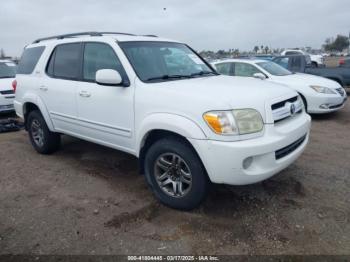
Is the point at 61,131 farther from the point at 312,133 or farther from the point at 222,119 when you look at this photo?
the point at 312,133

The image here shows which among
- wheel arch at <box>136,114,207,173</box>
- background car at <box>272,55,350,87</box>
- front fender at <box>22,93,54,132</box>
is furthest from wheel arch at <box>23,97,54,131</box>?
background car at <box>272,55,350,87</box>

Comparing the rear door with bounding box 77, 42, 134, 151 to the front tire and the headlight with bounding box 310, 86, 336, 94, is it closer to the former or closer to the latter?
the front tire

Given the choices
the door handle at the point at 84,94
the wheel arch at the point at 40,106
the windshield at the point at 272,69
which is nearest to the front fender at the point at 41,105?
the wheel arch at the point at 40,106

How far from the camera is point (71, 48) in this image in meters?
4.59

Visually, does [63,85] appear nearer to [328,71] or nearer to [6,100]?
[6,100]

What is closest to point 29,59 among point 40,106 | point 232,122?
point 40,106

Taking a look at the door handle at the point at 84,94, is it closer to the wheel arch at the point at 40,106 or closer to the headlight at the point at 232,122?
the wheel arch at the point at 40,106

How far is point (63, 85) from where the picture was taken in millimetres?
4531

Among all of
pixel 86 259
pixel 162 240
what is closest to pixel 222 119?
pixel 162 240

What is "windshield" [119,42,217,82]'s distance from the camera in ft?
12.3

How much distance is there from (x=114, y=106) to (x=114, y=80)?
382 millimetres

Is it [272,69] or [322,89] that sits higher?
[272,69]

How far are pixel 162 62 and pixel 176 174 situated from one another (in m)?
1.46

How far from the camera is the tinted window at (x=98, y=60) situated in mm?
3885
